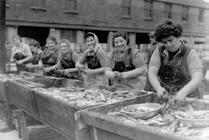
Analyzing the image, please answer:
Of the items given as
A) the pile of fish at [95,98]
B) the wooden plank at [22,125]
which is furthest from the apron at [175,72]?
the wooden plank at [22,125]

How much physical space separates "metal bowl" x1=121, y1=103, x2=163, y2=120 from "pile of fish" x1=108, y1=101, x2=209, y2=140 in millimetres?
32

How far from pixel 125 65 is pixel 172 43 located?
1.33m

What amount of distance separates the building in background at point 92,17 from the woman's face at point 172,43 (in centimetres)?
948

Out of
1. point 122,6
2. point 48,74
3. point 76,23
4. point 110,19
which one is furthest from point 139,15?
point 48,74

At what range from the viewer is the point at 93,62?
554 cm

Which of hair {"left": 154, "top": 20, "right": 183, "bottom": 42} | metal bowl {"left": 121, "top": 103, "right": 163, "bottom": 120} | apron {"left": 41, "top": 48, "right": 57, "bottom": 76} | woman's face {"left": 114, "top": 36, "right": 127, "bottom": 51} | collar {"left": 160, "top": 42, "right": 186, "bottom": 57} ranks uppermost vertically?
hair {"left": 154, "top": 20, "right": 183, "bottom": 42}

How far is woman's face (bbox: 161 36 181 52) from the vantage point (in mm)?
3553

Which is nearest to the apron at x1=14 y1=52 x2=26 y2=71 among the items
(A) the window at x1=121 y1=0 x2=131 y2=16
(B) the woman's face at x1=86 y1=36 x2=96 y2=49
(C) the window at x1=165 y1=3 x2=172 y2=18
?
(B) the woman's face at x1=86 y1=36 x2=96 y2=49

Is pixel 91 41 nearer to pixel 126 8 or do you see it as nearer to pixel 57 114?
pixel 57 114

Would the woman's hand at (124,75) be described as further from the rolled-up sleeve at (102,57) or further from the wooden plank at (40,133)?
the wooden plank at (40,133)

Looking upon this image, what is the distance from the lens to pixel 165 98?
10.8 feet

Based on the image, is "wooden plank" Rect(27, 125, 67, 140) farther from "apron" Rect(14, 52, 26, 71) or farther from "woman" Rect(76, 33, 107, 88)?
"apron" Rect(14, 52, 26, 71)

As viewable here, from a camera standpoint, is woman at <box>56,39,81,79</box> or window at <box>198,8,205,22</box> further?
Result: window at <box>198,8,205,22</box>

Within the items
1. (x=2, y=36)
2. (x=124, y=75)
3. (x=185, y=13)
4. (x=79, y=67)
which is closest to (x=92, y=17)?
(x=185, y=13)
